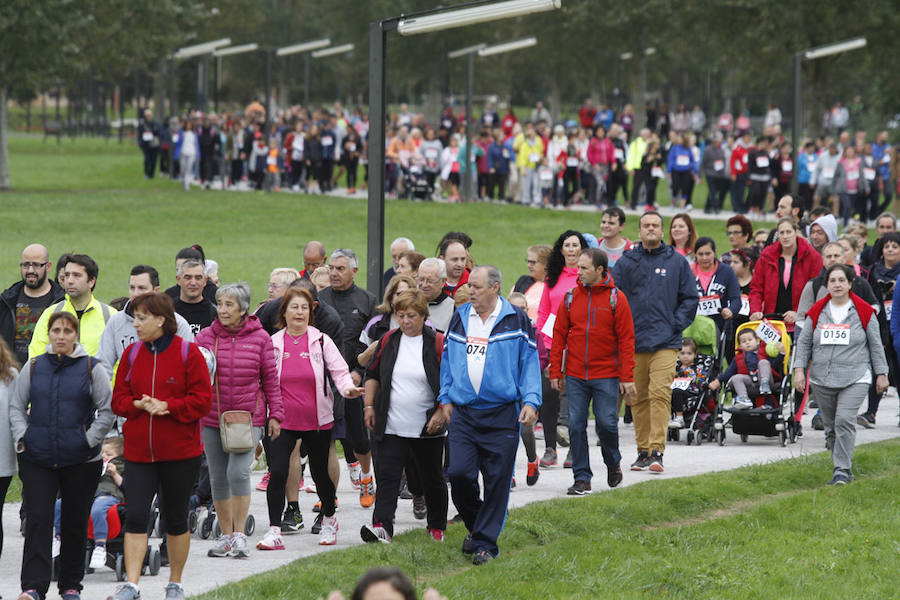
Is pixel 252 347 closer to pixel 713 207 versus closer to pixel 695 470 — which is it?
pixel 695 470

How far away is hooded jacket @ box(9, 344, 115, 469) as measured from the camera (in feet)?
27.7

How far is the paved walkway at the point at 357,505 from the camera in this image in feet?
29.8

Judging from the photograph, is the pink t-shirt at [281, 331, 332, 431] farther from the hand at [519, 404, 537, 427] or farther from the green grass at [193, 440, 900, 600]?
the hand at [519, 404, 537, 427]

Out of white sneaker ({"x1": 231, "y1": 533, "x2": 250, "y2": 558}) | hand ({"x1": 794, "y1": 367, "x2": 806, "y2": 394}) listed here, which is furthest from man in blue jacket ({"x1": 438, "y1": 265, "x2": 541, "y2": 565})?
hand ({"x1": 794, "y1": 367, "x2": 806, "y2": 394})

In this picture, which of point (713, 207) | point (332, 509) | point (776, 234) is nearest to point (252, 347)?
point (332, 509)

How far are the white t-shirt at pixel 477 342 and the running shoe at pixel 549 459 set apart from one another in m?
3.93

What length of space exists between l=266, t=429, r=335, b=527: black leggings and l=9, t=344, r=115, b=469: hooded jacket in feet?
5.32

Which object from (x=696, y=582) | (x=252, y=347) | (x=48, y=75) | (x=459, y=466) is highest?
(x=48, y=75)

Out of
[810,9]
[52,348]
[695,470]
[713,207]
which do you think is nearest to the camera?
[52,348]

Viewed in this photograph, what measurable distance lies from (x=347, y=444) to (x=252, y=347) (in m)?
2.41

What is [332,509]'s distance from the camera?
10094 mm

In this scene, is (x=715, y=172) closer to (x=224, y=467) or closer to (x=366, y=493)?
(x=366, y=493)

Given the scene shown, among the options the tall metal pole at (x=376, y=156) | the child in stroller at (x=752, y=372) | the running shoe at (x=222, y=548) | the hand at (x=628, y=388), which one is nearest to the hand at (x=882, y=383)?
the hand at (x=628, y=388)

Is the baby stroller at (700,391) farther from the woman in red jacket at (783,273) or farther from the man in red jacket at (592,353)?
the man in red jacket at (592,353)
